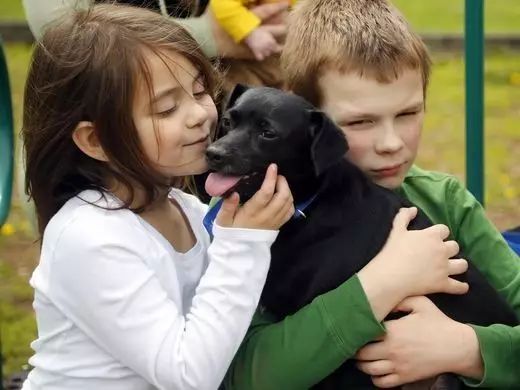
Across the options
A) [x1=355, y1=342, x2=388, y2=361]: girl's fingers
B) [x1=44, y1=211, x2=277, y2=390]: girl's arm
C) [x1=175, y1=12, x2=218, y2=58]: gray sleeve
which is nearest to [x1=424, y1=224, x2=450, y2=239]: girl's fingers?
[x1=355, y1=342, x2=388, y2=361]: girl's fingers

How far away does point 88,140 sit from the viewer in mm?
2002

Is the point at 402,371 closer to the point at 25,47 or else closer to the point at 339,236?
the point at 339,236

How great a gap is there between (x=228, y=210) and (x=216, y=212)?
0.25m

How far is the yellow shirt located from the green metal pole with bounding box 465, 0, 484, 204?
2.18 ft

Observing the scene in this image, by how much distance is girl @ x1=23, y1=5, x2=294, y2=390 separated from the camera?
6.15 feet

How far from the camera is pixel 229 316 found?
1.87m

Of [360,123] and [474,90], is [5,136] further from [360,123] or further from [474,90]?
[474,90]

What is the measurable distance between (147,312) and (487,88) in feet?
21.4

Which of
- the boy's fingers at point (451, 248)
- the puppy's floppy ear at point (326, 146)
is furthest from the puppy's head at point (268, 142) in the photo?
the boy's fingers at point (451, 248)

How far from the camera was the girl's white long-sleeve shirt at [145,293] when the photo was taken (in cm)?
187

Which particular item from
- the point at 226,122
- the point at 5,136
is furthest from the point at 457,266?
the point at 5,136

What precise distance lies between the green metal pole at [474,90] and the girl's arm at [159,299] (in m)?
1.41

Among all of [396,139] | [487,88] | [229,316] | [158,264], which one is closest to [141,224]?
[158,264]

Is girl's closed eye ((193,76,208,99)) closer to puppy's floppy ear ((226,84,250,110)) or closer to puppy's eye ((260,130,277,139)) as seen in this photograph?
puppy's floppy ear ((226,84,250,110))
